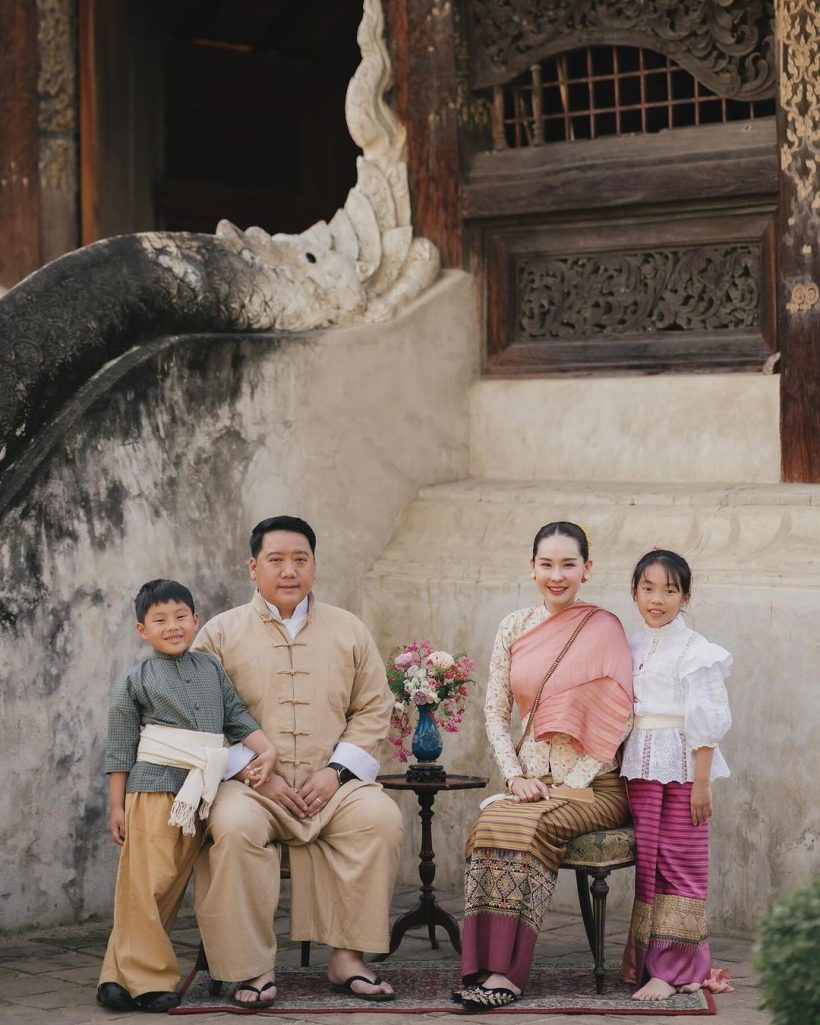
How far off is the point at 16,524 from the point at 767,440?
9.45 feet

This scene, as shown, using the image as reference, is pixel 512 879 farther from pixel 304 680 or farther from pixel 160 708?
pixel 160 708

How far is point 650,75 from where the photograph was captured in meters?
8.15

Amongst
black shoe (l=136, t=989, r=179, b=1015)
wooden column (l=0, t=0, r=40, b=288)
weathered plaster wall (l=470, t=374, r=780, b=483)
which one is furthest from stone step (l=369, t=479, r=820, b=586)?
wooden column (l=0, t=0, r=40, b=288)

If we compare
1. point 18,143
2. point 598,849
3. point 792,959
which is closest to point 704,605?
point 598,849

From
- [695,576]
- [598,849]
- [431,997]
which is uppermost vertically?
[695,576]

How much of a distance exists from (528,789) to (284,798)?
766mm

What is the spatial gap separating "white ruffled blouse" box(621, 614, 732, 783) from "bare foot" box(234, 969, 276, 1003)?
1.26 meters

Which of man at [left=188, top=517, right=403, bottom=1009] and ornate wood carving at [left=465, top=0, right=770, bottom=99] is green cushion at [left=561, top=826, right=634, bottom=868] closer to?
man at [left=188, top=517, right=403, bottom=1009]

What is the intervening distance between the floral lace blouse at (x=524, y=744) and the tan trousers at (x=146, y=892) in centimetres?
103

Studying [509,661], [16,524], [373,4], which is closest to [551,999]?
[509,661]

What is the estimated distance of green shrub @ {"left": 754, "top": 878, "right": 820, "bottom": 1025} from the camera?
→ 12.4 ft

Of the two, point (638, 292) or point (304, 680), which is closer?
point (304, 680)

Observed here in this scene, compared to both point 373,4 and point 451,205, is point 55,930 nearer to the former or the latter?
point 451,205

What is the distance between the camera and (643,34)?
7.94 meters
